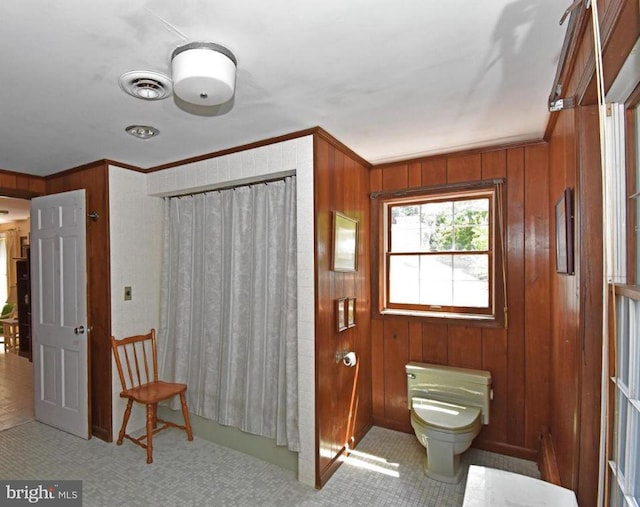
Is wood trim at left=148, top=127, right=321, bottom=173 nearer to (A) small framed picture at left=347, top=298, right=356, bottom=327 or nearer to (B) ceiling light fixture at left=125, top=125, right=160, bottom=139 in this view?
(B) ceiling light fixture at left=125, top=125, right=160, bottom=139

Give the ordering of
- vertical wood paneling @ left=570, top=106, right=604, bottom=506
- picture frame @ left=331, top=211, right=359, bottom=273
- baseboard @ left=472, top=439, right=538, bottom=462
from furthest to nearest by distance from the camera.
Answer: baseboard @ left=472, top=439, right=538, bottom=462
picture frame @ left=331, top=211, right=359, bottom=273
vertical wood paneling @ left=570, top=106, right=604, bottom=506

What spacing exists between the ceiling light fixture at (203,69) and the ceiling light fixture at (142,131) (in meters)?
0.92

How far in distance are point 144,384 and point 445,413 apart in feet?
7.91

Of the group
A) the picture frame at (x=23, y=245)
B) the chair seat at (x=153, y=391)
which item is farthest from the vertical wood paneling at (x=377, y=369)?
the picture frame at (x=23, y=245)

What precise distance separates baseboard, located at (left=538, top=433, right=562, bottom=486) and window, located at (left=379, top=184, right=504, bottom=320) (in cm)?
84

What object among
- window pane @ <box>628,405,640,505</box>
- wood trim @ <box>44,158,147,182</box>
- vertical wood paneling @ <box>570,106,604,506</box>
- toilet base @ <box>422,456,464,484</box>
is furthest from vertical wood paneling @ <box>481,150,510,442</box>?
wood trim @ <box>44,158,147,182</box>

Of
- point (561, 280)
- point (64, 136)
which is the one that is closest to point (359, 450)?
point (561, 280)

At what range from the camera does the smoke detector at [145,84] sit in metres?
1.60

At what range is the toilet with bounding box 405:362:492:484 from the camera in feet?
7.51

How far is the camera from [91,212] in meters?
2.96

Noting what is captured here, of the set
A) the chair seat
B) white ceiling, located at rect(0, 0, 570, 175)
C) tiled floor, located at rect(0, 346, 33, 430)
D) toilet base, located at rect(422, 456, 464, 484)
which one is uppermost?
white ceiling, located at rect(0, 0, 570, 175)

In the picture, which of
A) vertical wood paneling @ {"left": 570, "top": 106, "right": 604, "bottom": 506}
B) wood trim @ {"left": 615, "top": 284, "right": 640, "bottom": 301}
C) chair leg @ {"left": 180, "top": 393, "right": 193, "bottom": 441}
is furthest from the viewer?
chair leg @ {"left": 180, "top": 393, "right": 193, "bottom": 441}

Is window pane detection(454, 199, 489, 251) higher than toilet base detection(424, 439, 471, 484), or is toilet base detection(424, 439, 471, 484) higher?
window pane detection(454, 199, 489, 251)

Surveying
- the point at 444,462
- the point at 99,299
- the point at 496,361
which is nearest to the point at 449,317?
the point at 496,361
